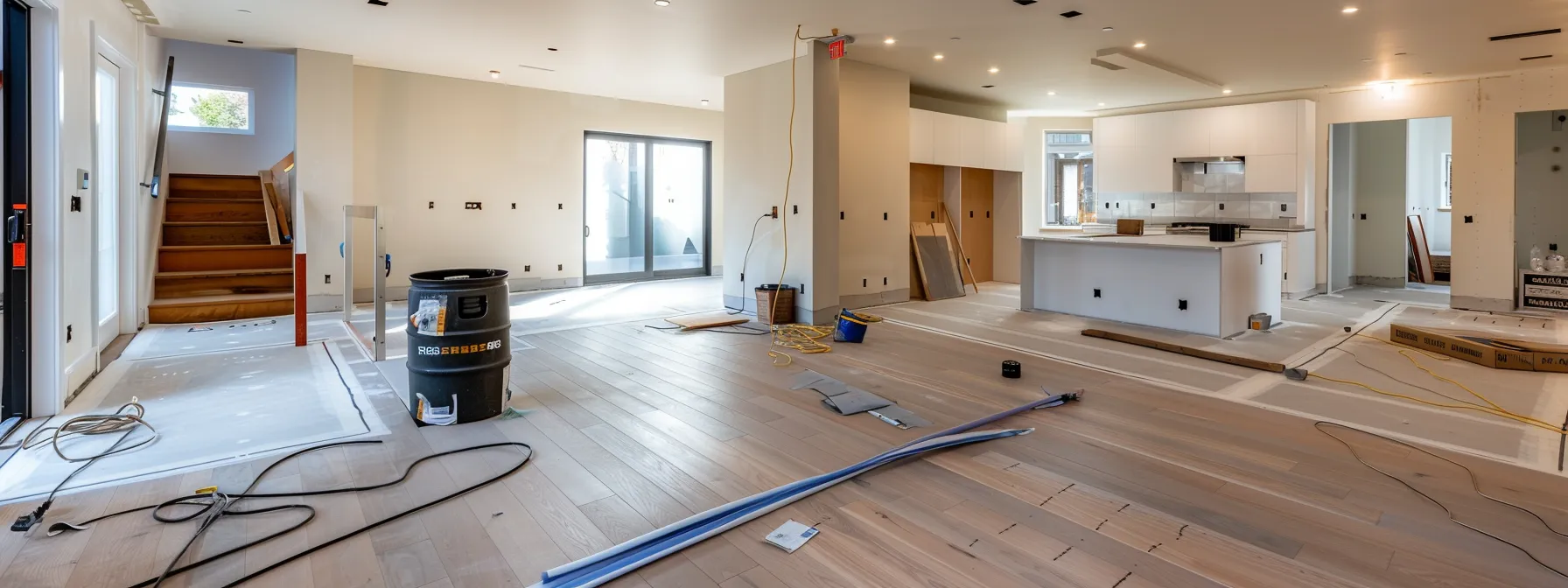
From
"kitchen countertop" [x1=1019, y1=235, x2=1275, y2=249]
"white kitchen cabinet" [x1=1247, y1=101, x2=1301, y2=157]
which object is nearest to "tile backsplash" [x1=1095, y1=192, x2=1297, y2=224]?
"white kitchen cabinet" [x1=1247, y1=101, x2=1301, y2=157]

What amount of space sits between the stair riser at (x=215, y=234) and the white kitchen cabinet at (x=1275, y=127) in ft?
39.9

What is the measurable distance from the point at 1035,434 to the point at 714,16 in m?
4.17

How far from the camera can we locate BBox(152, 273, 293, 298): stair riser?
7125mm

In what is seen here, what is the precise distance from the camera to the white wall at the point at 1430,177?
10.2m

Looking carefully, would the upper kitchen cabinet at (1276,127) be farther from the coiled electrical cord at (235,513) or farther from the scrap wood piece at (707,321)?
the coiled electrical cord at (235,513)

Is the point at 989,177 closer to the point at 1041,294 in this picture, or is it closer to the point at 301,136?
the point at 1041,294

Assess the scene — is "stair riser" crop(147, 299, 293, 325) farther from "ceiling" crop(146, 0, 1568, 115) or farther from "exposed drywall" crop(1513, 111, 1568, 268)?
"exposed drywall" crop(1513, 111, 1568, 268)

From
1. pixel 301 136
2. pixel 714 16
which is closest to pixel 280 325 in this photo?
pixel 301 136

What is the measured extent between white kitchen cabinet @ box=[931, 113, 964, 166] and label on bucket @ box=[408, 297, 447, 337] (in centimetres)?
705

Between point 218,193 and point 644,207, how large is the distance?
520 cm

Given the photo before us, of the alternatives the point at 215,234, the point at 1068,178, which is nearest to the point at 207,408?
the point at 215,234

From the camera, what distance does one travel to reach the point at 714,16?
19.1 feet

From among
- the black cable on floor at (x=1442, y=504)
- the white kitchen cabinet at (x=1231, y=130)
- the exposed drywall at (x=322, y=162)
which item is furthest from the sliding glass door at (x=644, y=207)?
the black cable on floor at (x=1442, y=504)

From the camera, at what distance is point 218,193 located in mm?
8453
